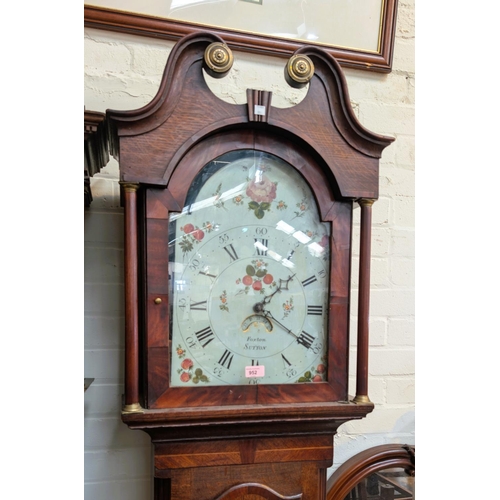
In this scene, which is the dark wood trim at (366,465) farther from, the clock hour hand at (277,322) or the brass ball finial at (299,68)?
the brass ball finial at (299,68)

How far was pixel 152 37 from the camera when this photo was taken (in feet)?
3.01

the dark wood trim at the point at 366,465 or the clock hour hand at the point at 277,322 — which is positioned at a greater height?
the clock hour hand at the point at 277,322

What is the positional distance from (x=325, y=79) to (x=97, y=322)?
60 centimetres

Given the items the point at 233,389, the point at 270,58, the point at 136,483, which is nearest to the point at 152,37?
the point at 270,58

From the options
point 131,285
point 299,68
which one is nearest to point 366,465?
point 131,285

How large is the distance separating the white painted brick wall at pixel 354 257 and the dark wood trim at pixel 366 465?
0.09 feet

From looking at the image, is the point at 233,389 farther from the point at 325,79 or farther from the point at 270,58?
the point at 270,58

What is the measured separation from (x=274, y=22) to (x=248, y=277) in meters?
0.61

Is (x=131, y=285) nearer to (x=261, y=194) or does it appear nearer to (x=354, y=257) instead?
(x=261, y=194)

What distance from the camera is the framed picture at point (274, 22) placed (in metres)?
0.89

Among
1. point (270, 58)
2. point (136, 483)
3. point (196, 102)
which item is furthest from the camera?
point (270, 58)

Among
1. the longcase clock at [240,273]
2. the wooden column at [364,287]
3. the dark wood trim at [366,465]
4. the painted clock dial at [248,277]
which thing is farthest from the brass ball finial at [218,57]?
the dark wood trim at [366,465]

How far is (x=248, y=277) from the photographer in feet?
2.23

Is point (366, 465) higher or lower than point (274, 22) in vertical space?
lower
